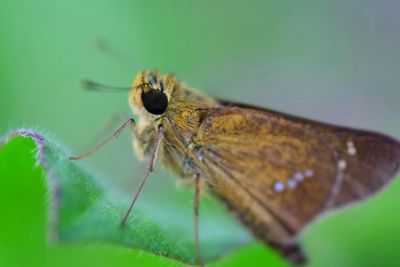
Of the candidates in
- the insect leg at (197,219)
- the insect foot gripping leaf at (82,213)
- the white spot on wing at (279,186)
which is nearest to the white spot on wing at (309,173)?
the white spot on wing at (279,186)

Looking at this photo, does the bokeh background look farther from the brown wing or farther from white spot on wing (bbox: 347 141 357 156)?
white spot on wing (bbox: 347 141 357 156)

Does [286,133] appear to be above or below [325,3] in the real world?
below

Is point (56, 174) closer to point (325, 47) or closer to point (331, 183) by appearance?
point (331, 183)

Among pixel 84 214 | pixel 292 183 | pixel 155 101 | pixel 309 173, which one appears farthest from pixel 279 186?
pixel 84 214

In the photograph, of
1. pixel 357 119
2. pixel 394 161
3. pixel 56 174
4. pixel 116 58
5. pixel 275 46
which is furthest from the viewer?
pixel 275 46

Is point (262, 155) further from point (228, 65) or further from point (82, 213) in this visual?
point (228, 65)

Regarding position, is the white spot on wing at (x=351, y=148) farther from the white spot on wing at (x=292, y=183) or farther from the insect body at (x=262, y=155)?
the white spot on wing at (x=292, y=183)

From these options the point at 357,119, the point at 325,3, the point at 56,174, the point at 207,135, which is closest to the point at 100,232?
the point at 56,174
